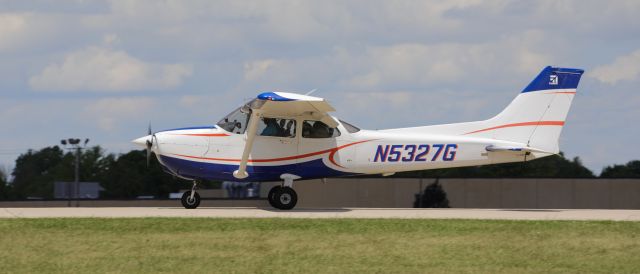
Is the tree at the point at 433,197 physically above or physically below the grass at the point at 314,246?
above

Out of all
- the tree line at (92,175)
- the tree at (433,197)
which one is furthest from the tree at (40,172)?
the tree at (433,197)

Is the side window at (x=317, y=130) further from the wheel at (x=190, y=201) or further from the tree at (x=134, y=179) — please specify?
the tree at (x=134, y=179)

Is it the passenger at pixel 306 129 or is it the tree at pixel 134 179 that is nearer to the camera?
the passenger at pixel 306 129

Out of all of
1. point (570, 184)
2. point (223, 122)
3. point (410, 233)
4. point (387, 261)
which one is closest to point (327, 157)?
point (223, 122)

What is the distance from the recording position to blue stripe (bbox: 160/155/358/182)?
808 inches

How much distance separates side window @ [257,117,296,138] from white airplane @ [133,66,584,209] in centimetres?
2

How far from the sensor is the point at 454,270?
12180 millimetres

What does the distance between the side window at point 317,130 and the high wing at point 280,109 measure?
0.35ft

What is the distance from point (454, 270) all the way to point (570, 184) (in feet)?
56.4

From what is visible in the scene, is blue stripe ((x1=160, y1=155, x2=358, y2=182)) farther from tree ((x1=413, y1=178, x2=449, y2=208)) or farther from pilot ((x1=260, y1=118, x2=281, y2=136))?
tree ((x1=413, y1=178, x2=449, y2=208))

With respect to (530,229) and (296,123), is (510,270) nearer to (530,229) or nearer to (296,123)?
(530,229)

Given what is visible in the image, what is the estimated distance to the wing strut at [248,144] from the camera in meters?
19.8

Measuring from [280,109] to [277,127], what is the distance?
2.19ft

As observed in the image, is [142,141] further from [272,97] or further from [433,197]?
[433,197]
